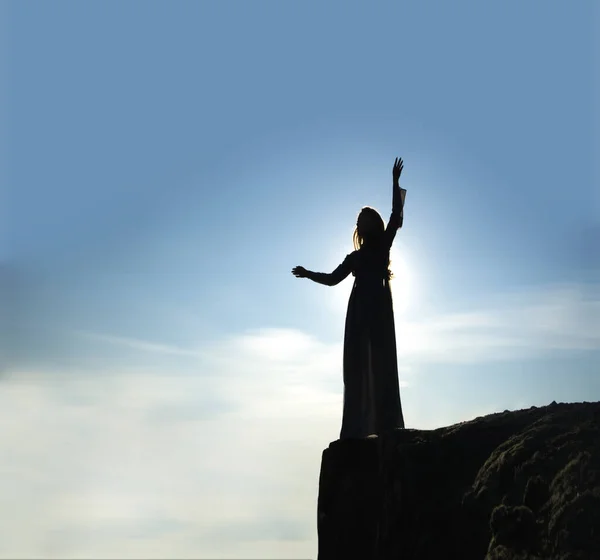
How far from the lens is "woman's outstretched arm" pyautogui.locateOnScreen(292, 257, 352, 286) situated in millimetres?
14383

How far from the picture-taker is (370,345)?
1377cm

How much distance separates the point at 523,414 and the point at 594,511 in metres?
2.84

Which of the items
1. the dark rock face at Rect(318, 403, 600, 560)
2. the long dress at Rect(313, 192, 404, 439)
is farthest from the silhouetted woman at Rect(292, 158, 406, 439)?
the dark rock face at Rect(318, 403, 600, 560)

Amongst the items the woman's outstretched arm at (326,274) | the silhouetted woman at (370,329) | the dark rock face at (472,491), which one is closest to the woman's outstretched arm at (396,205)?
the silhouetted woman at (370,329)

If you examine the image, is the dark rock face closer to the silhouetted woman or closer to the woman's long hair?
the silhouetted woman

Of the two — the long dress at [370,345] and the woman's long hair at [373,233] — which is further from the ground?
the woman's long hair at [373,233]

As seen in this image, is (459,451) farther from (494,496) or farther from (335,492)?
(335,492)

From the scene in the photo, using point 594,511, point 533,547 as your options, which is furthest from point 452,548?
point 594,511

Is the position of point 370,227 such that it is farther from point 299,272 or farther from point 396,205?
point 299,272

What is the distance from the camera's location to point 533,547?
732 centimetres

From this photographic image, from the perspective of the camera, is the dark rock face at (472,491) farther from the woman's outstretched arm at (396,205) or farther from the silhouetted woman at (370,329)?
the woman's outstretched arm at (396,205)

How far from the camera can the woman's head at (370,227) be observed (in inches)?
558

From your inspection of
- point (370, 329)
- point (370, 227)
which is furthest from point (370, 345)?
point (370, 227)

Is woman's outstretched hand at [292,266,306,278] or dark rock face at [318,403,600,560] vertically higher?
woman's outstretched hand at [292,266,306,278]
